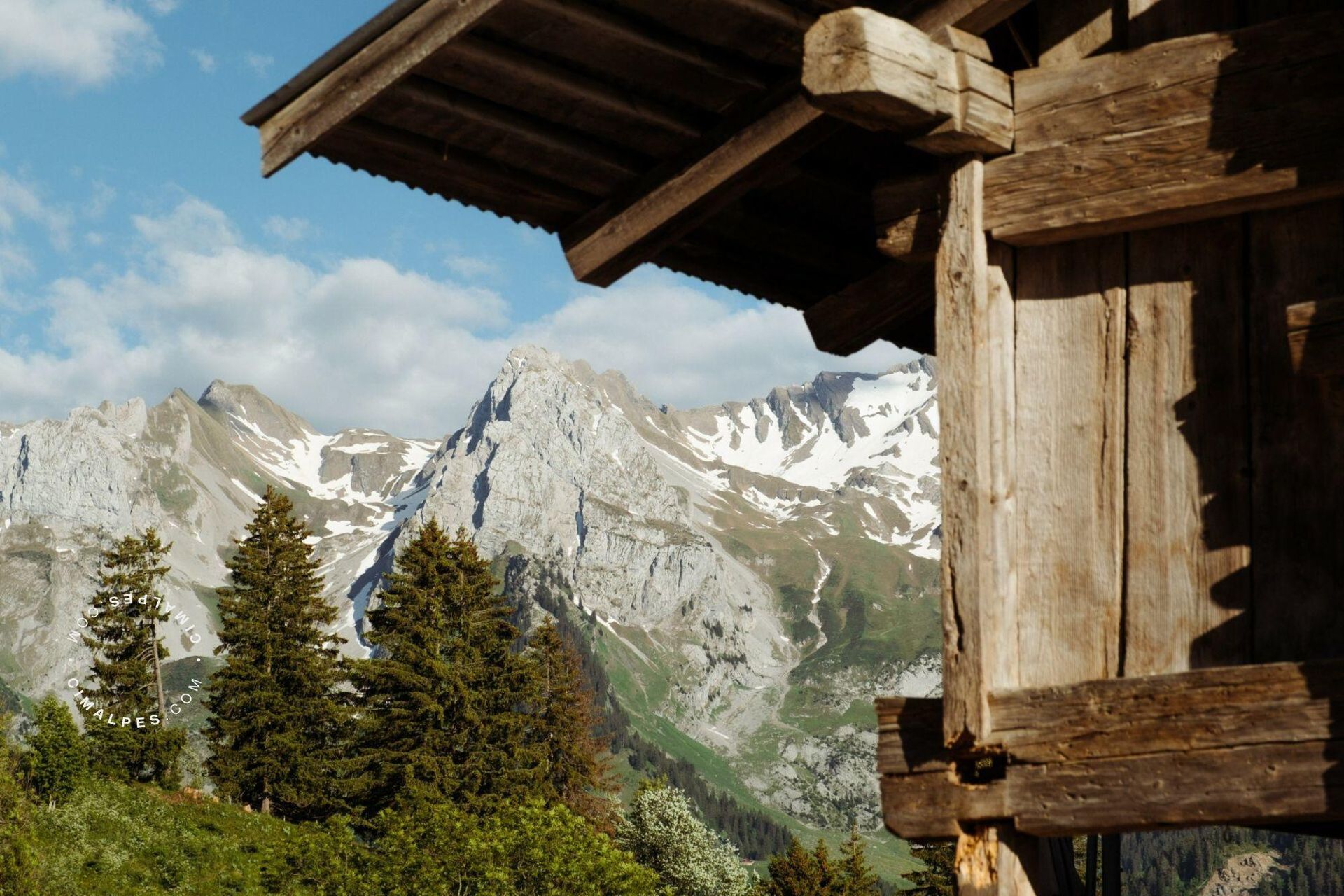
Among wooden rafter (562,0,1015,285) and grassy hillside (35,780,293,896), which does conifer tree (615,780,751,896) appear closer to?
grassy hillside (35,780,293,896)


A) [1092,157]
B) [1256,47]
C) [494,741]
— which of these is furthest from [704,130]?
[494,741]

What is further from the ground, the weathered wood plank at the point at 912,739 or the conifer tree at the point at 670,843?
the conifer tree at the point at 670,843

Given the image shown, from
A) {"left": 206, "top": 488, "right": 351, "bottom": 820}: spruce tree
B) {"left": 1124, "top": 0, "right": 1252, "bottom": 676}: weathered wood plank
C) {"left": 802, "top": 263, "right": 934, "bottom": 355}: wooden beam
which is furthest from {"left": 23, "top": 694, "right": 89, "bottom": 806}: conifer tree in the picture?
{"left": 1124, "top": 0, "right": 1252, "bottom": 676}: weathered wood plank

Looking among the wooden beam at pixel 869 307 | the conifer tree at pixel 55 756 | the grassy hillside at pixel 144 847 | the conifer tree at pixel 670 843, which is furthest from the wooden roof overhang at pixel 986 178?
the conifer tree at pixel 670 843

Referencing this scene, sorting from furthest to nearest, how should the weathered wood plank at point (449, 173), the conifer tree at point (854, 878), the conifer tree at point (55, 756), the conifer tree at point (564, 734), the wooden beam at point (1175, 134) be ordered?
the conifer tree at point (564, 734) → the conifer tree at point (854, 878) → the conifer tree at point (55, 756) → the weathered wood plank at point (449, 173) → the wooden beam at point (1175, 134)

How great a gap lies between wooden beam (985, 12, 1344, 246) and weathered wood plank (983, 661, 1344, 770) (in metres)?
1.75

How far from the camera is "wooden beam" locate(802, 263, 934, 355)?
7.45 m

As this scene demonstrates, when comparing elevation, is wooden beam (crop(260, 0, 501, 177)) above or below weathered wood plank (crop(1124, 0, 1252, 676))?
above

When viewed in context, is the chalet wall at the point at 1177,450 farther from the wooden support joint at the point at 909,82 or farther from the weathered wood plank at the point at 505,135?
the weathered wood plank at the point at 505,135

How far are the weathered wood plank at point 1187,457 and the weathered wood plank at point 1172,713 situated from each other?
23cm

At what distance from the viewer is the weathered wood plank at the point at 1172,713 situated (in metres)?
4.81

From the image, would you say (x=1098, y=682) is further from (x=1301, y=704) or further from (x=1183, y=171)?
(x=1183, y=171)

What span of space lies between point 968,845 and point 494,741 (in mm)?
63580

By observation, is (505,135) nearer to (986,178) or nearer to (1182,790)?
(986,178)
